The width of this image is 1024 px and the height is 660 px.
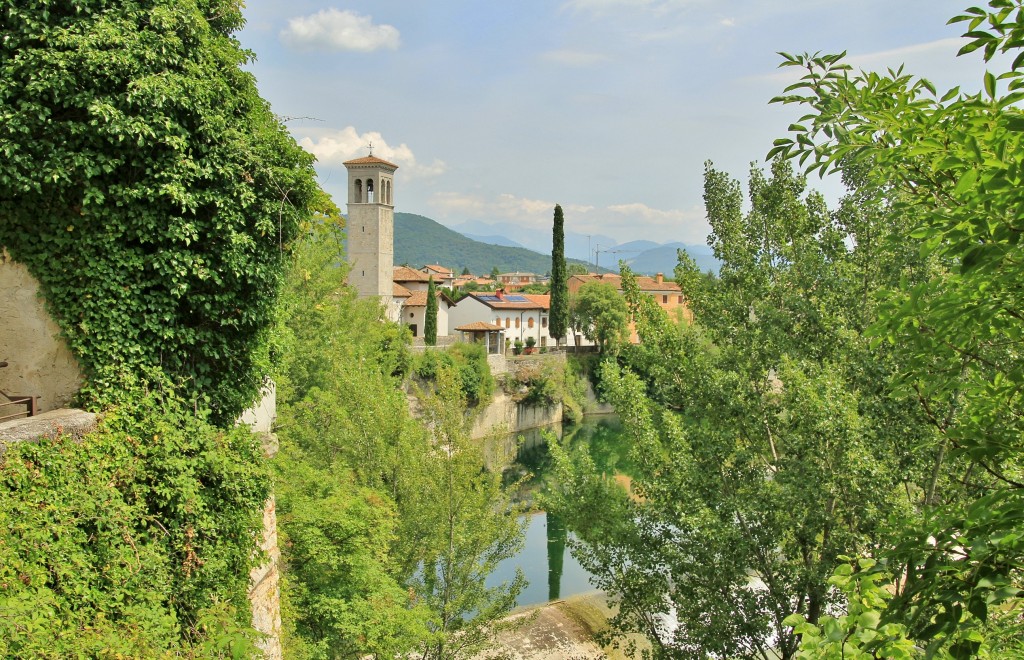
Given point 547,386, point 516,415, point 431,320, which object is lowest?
point 516,415

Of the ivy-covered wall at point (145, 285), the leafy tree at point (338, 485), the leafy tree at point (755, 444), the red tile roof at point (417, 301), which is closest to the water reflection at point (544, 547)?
the leafy tree at point (755, 444)

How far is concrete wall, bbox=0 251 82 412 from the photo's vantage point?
20.2 feet

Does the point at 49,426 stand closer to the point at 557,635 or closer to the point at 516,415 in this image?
the point at 557,635

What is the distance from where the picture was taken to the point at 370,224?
50.0 m

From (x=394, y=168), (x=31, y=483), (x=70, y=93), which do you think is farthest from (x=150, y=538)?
(x=394, y=168)

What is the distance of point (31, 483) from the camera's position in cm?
511

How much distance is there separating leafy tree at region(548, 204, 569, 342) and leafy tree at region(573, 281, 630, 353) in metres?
3.19

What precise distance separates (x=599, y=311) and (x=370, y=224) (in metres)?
18.3

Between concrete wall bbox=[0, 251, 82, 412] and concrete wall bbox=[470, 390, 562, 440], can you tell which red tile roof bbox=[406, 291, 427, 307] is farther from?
concrete wall bbox=[0, 251, 82, 412]

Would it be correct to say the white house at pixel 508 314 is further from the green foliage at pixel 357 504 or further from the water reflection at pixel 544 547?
the green foliage at pixel 357 504

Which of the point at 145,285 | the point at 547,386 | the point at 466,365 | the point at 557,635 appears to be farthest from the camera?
the point at 547,386

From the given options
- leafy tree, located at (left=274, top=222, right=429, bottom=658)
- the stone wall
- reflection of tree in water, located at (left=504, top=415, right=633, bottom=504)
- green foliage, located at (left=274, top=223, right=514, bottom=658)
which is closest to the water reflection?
reflection of tree in water, located at (left=504, top=415, right=633, bottom=504)

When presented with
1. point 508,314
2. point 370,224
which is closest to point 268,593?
point 370,224

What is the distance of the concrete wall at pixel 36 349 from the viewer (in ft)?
20.2
